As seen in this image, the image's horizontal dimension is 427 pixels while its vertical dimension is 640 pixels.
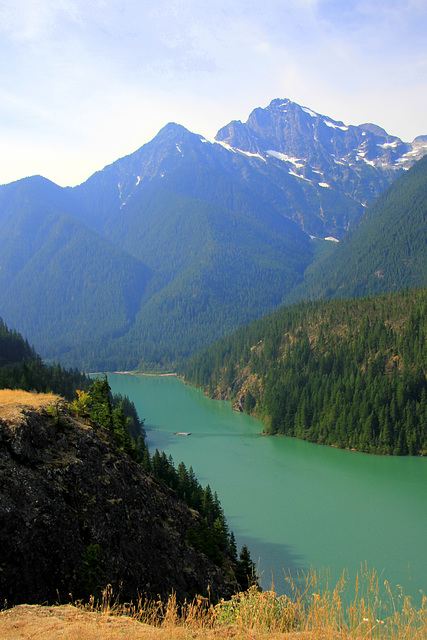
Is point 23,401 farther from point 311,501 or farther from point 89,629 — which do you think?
point 311,501

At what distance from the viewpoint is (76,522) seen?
50.8ft

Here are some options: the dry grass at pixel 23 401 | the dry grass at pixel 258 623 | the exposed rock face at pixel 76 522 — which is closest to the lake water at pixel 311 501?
the exposed rock face at pixel 76 522

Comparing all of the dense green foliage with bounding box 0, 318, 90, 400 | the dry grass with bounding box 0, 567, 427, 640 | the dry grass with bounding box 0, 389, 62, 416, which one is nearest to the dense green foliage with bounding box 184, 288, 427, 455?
the dense green foliage with bounding box 0, 318, 90, 400

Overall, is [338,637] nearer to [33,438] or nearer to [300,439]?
[33,438]

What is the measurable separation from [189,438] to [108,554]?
254ft

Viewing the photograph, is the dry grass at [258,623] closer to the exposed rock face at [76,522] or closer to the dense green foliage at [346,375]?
the exposed rock face at [76,522]

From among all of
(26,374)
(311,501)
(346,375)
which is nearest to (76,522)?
(311,501)

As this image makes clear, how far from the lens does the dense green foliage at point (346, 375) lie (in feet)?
276

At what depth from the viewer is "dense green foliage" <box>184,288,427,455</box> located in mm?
84125

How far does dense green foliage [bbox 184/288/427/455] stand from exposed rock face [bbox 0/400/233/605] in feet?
222

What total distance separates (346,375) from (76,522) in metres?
91.9

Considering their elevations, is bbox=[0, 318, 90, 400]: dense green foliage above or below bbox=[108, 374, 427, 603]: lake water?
above

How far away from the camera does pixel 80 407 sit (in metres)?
22.0

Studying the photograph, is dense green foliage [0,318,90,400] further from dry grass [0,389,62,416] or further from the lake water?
the lake water
